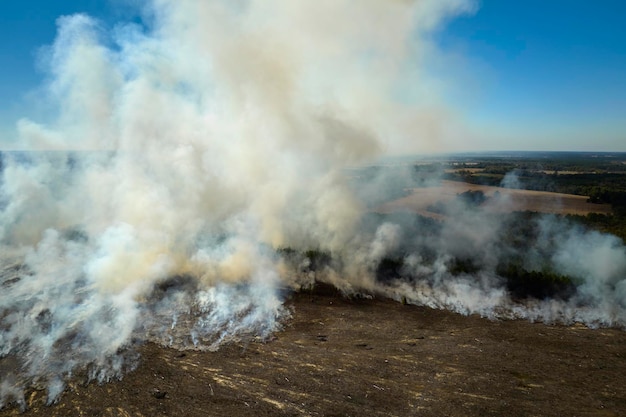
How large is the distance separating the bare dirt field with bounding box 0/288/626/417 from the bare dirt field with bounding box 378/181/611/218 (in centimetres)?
2975

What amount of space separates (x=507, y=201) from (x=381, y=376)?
46.4 meters

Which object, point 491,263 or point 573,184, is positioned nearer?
point 491,263

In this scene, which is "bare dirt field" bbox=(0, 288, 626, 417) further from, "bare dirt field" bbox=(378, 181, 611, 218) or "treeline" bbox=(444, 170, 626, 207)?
"treeline" bbox=(444, 170, 626, 207)

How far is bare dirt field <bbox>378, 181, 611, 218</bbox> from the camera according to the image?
49.2 m

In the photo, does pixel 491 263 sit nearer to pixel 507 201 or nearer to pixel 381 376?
pixel 381 376

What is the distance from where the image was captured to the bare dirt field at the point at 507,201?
49219 mm

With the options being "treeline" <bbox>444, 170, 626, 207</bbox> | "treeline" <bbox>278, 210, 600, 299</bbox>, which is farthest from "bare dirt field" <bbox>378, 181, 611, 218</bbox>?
"treeline" <bbox>278, 210, 600, 299</bbox>

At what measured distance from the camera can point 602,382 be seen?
48.0 feet

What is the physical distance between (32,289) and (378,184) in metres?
47.6

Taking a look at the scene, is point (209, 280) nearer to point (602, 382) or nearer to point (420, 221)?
point (602, 382)

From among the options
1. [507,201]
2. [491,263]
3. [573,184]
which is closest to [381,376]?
[491,263]


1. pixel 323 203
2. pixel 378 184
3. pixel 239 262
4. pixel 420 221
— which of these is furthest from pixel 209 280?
pixel 378 184

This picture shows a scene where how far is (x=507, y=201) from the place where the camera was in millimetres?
52906

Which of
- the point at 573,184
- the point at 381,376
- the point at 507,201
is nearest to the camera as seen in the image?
the point at 381,376
